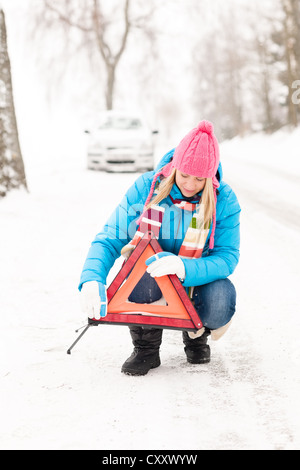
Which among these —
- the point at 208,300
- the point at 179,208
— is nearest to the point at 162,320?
the point at 208,300

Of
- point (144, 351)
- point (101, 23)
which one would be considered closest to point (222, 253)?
point (144, 351)

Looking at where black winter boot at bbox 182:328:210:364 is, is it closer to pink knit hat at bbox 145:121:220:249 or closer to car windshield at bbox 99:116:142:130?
pink knit hat at bbox 145:121:220:249

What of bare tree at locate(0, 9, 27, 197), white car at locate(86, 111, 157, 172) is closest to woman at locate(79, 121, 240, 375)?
bare tree at locate(0, 9, 27, 197)

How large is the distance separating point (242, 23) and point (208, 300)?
3725 centimetres

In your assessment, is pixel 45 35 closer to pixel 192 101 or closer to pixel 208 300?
pixel 208 300

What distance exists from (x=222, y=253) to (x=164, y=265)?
1.18 feet

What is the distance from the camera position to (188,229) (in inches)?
115

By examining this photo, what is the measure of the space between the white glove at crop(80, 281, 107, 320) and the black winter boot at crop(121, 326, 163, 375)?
1.15 feet

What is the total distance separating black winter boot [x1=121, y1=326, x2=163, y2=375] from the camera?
2.91 metres

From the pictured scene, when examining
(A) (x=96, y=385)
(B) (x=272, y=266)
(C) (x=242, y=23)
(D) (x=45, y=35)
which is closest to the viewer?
(A) (x=96, y=385)

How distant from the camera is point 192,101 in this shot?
53.8 metres

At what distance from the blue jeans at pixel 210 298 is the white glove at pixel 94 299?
273 millimetres

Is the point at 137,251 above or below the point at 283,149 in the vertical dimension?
above

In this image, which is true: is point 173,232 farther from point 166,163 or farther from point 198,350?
point 198,350
